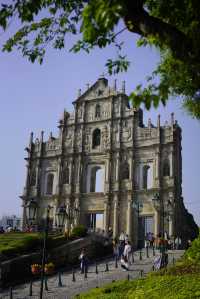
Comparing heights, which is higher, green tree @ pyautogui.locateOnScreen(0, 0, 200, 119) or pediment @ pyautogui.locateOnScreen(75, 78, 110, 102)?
pediment @ pyautogui.locateOnScreen(75, 78, 110, 102)

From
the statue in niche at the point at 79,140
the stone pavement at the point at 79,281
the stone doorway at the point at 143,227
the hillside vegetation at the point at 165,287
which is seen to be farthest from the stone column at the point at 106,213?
the hillside vegetation at the point at 165,287

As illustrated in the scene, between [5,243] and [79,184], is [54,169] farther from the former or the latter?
[5,243]

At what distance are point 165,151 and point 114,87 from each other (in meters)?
10.1

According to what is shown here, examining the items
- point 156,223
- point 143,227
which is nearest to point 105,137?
point 143,227

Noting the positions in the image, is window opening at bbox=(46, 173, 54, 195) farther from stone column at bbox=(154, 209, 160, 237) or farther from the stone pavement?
the stone pavement

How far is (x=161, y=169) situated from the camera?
148 ft

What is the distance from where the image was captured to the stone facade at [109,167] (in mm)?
44594

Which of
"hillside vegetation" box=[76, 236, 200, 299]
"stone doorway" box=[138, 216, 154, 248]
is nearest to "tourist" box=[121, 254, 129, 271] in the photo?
"hillside vegetation" box=[76, 236, 200, 299]

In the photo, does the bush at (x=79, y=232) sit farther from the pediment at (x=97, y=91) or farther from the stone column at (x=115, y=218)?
the pediment at (x=97, y=91)

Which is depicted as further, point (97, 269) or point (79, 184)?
point (79, 184)

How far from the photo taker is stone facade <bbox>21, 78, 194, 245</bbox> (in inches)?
1756

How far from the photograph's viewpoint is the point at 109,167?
158 feet

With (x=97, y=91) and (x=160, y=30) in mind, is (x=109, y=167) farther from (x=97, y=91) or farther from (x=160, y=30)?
(x=160, y=30)

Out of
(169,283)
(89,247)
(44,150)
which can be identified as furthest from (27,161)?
(169,283)
